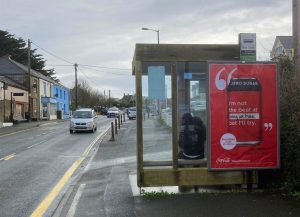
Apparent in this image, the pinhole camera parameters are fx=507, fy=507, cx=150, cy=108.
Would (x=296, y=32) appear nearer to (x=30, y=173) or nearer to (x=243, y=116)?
(x=243, y=116)

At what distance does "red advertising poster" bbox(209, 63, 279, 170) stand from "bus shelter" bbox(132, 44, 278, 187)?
0.06 metres

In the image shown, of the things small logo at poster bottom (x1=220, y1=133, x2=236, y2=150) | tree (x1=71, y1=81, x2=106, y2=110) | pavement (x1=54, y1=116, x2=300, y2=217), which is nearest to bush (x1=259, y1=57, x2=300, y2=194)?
pavement (x1=54, y1=116, x2=300, y2=217)

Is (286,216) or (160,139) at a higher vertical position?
(160,139)

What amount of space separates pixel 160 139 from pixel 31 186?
136 inches

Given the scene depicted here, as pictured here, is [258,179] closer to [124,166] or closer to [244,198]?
[244,198]

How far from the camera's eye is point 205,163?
949 cm

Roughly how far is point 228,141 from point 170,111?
1.20 m

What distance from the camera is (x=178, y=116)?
9.50 metres

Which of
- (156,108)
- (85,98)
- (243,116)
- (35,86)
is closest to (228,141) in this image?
(243,116)

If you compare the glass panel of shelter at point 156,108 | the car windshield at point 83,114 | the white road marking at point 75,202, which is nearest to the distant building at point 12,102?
the car windshield at point 83,114

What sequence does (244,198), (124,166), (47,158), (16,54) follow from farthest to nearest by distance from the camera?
(16,54) < (47,158) < (124,166) < (244,198)

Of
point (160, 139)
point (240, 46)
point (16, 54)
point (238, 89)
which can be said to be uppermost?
point (16, 54)

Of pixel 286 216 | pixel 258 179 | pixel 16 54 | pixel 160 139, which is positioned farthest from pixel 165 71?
pixel 16 54

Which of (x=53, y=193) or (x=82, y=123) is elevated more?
(x=82, y=123)
